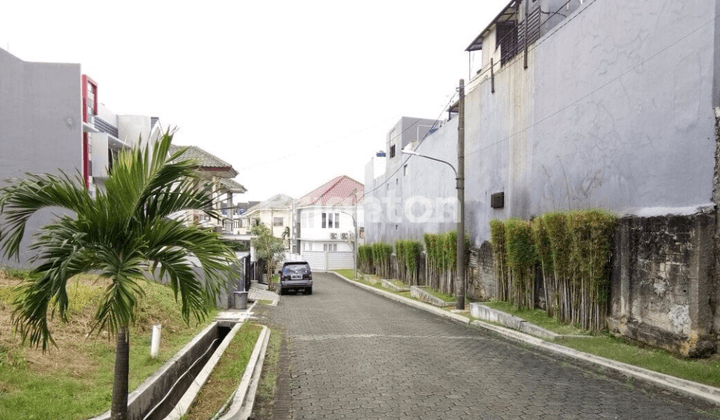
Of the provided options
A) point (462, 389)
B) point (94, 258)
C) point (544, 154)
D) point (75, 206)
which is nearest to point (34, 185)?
point (75, 206)

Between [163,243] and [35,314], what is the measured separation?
119 cm

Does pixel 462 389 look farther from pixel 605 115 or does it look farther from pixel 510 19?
pixel 510 19

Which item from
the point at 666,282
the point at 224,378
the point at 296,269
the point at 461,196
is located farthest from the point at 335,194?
the point at 224,378

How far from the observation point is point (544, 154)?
16641 millimetres

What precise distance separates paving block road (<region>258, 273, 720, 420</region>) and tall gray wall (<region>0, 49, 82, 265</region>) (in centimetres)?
1410

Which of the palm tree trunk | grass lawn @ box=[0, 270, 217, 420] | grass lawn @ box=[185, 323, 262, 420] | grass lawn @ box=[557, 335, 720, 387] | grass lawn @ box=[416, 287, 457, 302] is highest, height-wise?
the palm tree trunk

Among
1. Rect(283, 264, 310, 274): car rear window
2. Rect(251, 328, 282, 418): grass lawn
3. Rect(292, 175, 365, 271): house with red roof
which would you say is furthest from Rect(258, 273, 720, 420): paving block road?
Rect(292, 175, 365, 271): house with red roof

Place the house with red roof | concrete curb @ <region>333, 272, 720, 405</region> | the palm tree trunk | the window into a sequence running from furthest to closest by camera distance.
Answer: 1. the window
2. the house with red roof
3. concrete curb @ <region>333, 272, 720, 405</region>
4. the palm tree trunk

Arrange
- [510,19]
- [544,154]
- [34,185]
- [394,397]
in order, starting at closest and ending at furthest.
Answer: [34,185] < [394,397] < [544,154] < [510,19]

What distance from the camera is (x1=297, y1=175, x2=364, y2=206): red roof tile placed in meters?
66.2

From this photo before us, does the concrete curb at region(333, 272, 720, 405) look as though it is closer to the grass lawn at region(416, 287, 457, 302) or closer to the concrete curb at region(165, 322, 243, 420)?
the concrete curb at region(165, 322, 243, 420)

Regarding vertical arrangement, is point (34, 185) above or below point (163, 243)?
above

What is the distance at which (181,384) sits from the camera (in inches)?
380

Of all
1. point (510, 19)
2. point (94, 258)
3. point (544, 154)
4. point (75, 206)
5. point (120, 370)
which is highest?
point (510, 19)
